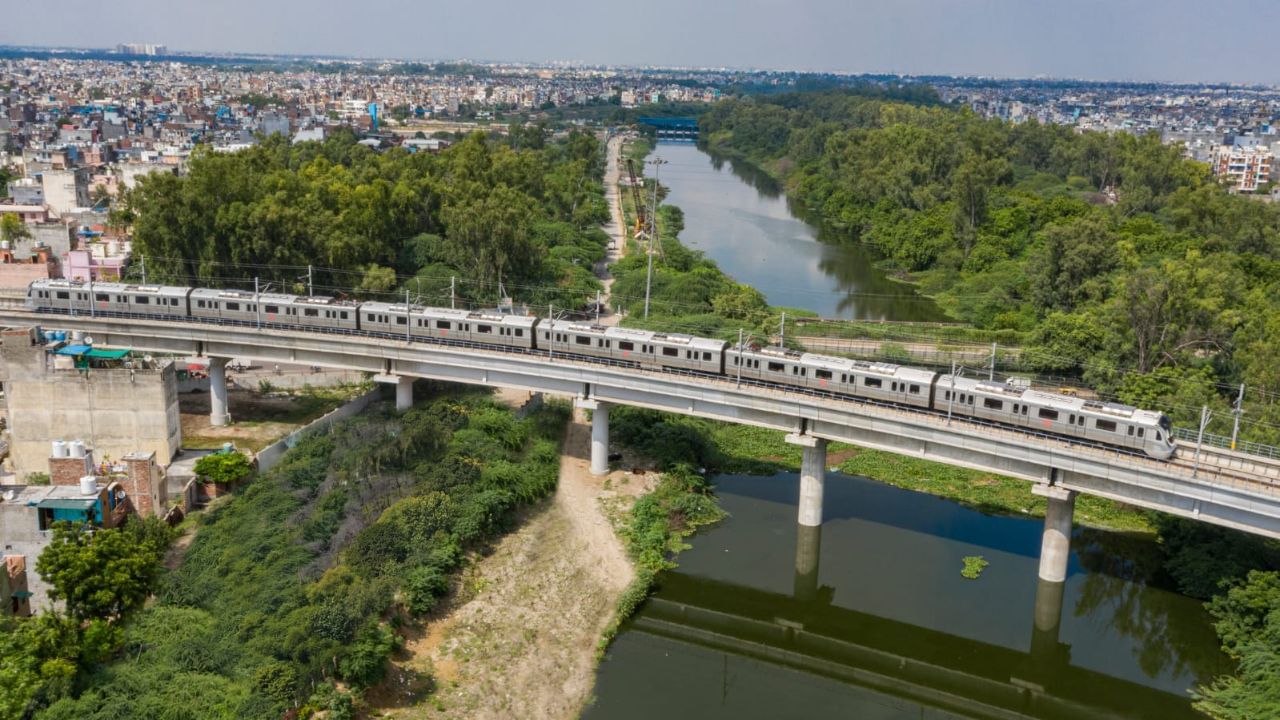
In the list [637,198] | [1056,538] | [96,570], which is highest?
[637,198]

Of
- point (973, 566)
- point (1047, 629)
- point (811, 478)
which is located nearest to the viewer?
point (1047, 629)

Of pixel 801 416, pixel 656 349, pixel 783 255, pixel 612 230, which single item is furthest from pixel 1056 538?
pixel 612 230

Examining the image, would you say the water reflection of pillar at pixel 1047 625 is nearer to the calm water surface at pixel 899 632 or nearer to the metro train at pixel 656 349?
the calm water surface at pixel 899 632

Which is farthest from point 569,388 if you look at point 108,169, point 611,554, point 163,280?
point 108,169

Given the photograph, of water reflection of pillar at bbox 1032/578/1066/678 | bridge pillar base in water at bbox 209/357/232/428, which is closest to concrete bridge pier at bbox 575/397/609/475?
bridge pillar base in water at bbox 209/357/232/428

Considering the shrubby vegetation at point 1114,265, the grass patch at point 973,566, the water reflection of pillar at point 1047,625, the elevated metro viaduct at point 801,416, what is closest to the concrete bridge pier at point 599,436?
the elevated metro viaduct at point 801,416

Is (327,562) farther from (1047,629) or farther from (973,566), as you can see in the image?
(1047,629)
